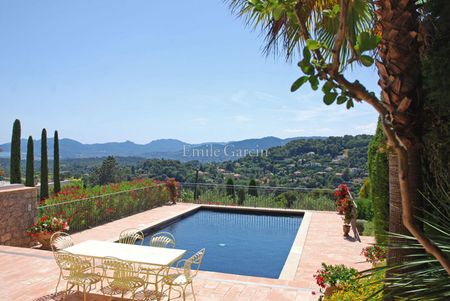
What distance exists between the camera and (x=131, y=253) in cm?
496

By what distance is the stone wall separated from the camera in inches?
299

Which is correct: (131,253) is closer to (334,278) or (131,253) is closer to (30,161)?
(334,278)

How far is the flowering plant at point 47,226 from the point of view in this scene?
800 cm

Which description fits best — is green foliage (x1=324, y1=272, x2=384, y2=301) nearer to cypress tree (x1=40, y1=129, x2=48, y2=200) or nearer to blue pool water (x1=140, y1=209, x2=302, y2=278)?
blue pool water (x1=140, y1=209, x2=302, y2=278)

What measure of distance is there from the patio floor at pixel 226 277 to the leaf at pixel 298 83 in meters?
4.02

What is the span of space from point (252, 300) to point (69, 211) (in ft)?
20.4

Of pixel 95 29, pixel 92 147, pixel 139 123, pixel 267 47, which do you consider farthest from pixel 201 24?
pixel 92 147

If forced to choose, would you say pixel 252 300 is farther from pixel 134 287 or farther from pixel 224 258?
pixel 224 258

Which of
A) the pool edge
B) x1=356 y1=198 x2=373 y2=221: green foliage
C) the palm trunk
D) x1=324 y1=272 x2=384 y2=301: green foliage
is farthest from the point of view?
x1=356 y1=198 x2=373 y2=221: green foliage

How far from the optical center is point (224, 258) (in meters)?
8.71

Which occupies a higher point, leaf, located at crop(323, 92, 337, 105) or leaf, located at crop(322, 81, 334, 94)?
leaf, located at crop(322, 81, 334, 94)

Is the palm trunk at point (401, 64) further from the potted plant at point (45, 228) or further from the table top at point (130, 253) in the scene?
the potted plant at point (45, 228)

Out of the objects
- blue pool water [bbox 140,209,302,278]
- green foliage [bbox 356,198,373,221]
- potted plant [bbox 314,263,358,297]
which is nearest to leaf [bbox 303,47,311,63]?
potted plant [bbox 314,263,358,297]

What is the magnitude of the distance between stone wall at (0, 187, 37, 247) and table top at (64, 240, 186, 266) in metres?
3.38
